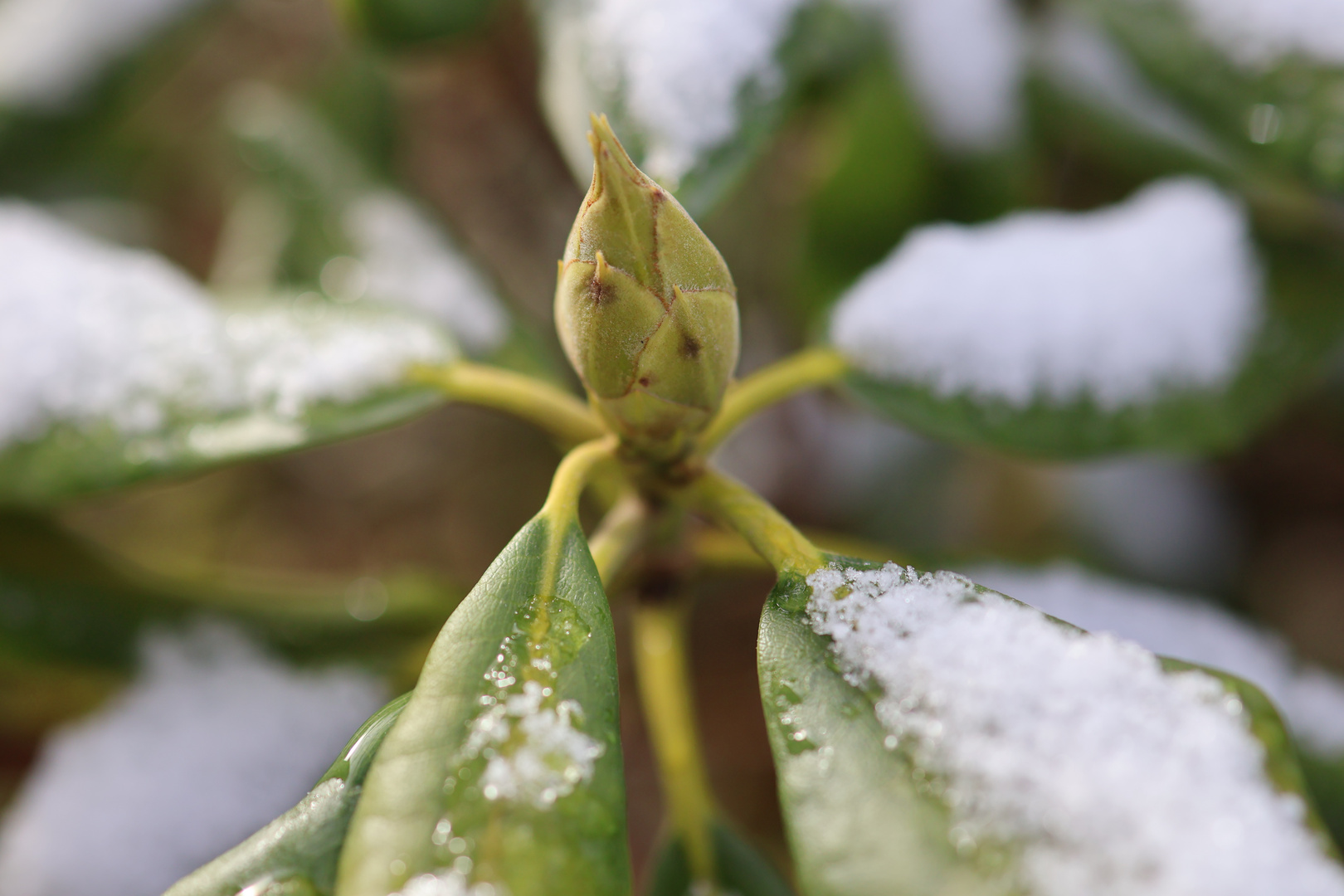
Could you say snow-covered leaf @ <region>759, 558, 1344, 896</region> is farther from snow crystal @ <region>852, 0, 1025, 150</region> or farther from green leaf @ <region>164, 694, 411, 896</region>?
snow crystal @ <region>852, 0, 1025, 150</region>

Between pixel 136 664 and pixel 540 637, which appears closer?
pixel 540 637

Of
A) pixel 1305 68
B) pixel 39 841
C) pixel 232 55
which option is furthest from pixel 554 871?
pixel 232 55

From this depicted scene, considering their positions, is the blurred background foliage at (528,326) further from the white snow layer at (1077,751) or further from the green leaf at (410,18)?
the white snow layer at (1077,751)

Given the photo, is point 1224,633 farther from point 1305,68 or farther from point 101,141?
point 101,141

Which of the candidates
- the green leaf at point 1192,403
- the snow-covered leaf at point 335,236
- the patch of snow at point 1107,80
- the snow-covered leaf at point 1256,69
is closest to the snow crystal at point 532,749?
the green leaf at point 1192,403

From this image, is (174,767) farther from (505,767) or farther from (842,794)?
(842,794)

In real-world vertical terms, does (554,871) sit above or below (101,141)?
below

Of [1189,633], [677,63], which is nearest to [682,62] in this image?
[677,63]
